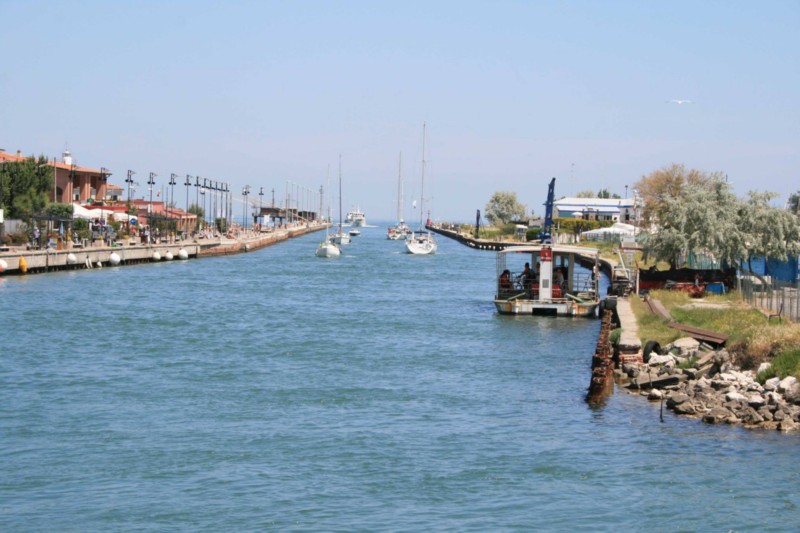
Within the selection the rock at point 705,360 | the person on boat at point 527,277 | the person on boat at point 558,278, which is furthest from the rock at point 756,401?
the person on boat at point 527,277

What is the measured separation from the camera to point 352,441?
23.5m

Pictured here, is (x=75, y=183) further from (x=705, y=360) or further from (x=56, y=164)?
(x=705, y=360)

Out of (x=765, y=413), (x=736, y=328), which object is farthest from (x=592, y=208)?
(x=765, y=413)

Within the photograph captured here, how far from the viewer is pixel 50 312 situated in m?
49.0

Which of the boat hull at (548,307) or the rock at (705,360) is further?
the boat hull at (548,307)

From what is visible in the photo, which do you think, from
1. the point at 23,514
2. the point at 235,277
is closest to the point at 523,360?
the point at 23,514

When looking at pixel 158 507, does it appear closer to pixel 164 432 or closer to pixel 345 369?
pixel 164 432

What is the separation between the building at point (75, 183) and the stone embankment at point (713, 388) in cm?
8668

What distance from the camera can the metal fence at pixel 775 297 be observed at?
32.9 meters

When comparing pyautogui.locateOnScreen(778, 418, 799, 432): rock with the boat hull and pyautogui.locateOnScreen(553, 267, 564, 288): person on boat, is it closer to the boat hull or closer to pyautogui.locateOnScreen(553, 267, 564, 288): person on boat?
the boat hull

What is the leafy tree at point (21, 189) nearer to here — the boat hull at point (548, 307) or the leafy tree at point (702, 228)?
the boat hull at point (548, 307)

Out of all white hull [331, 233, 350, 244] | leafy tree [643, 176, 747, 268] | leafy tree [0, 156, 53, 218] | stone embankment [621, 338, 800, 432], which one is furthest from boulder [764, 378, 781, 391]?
white hull [331, 233, 350, 244]

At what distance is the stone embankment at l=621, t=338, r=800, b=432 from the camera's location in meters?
24.5

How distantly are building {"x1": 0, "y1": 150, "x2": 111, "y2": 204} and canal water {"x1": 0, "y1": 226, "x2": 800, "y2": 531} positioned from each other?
72.8m
